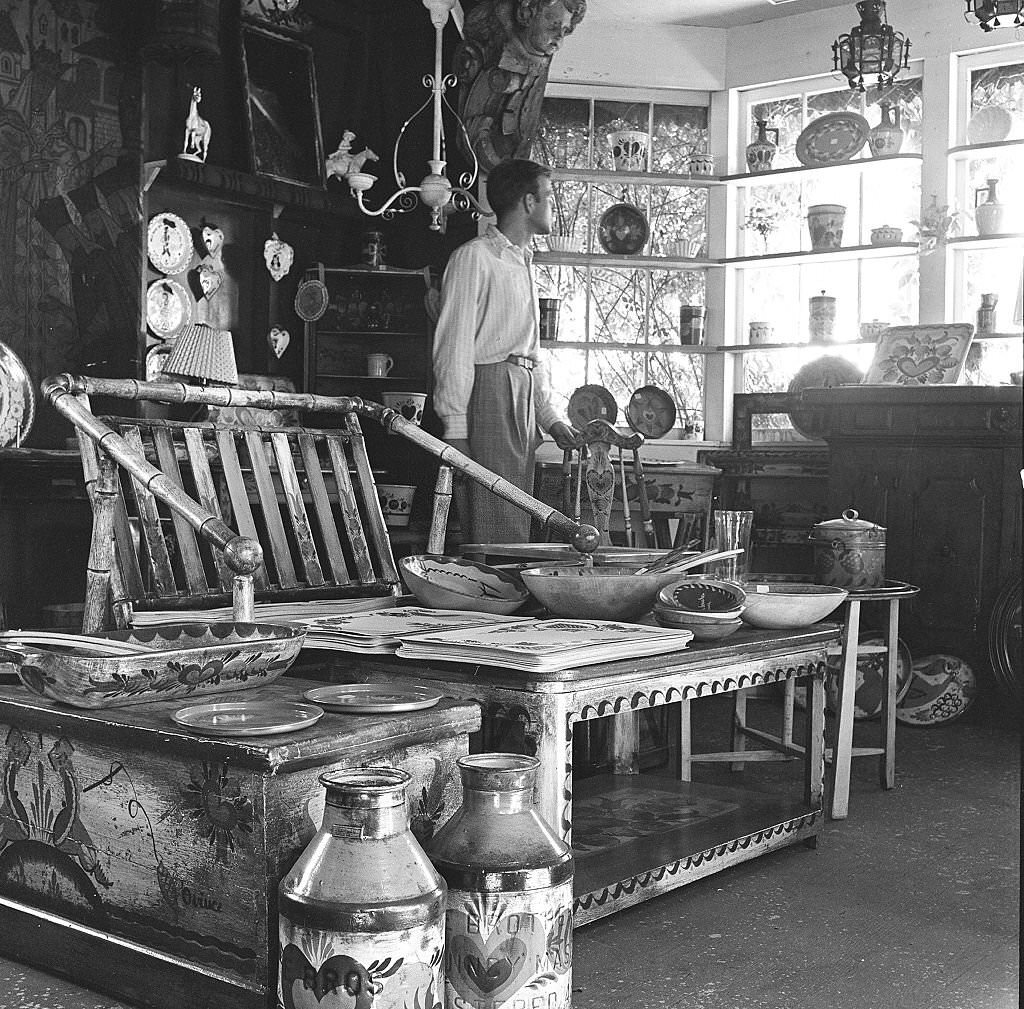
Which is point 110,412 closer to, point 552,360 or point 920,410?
point 552,360

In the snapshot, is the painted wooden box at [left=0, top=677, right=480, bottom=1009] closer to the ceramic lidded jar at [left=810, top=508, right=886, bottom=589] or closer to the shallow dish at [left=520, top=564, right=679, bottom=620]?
the shallow dish at [left=520, top=564, right=679, bottom=620]

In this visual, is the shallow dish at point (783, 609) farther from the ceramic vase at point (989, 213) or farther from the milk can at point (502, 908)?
the ceramic vase at point (989, 213)

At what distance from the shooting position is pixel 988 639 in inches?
191

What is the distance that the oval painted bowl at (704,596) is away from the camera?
2512 mm

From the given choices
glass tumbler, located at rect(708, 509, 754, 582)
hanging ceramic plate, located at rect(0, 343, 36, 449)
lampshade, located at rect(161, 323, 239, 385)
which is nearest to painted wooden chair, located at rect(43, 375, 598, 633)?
glass tumbler, located at rect(708, 509, 754, 582)

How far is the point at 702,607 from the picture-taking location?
2518mm

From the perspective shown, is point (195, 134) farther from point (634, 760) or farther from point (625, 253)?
point (634, 760)

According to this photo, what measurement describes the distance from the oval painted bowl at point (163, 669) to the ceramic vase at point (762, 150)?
489 cm

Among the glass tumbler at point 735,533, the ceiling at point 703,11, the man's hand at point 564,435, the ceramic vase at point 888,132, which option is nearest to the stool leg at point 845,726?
the glass tumbler at point 735,533

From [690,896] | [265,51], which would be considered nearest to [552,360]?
[265,51]

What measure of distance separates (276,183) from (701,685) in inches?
161

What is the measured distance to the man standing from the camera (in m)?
4.29

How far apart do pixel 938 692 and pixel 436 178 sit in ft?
9.74

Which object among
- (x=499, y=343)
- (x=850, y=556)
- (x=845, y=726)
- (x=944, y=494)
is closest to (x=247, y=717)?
(x=845, y=726)
